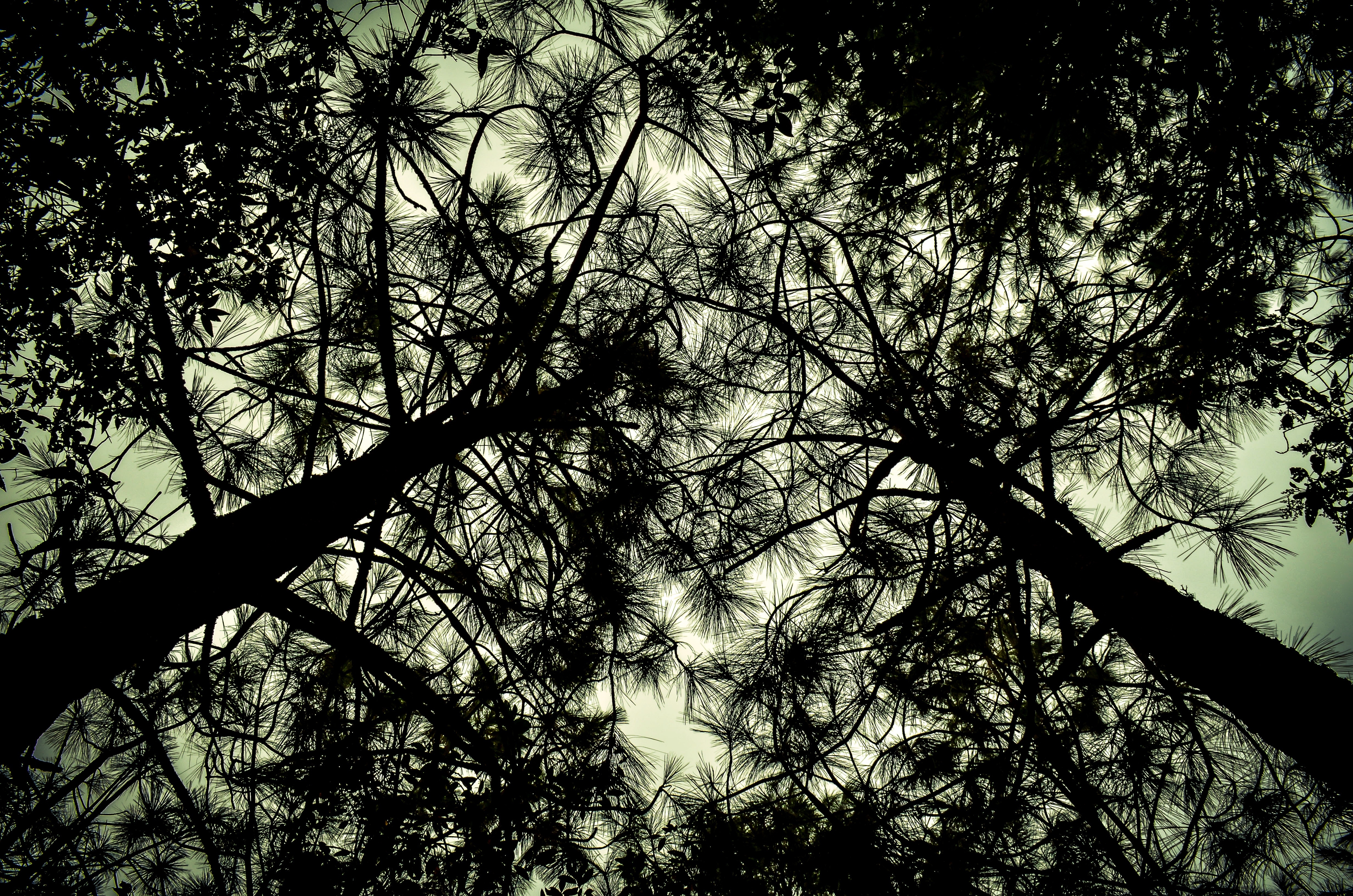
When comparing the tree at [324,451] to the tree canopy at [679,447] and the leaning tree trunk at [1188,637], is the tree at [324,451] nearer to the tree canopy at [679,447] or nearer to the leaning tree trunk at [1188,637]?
the tree canopy at [679,447]

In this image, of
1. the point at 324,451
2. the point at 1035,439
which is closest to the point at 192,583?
the point at 324,451

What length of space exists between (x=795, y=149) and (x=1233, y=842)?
2716 millimetres

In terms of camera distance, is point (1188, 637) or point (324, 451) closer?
point (1188, 637)

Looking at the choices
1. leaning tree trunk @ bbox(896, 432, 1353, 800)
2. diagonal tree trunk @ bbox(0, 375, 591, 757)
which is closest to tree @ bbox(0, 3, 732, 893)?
diagonal tree trunk @ bbox(0, 375, 591, 757)

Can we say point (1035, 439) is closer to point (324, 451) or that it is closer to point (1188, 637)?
point (1188, 637)

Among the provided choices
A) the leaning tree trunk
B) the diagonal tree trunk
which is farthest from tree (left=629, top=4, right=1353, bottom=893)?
the diagonal tree trunk

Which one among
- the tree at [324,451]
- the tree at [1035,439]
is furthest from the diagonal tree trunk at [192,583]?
the tree at [1035,439]

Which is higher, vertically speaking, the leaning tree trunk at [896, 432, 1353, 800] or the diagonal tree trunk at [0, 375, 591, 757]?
the diagonal tree trunk at [0, 375, 591, 757]

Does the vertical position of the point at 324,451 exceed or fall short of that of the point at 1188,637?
it exceeds it

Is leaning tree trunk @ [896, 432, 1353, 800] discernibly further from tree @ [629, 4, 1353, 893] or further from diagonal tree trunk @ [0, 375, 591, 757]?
diagonal tree trunk @ [0, 375, 591, 757]

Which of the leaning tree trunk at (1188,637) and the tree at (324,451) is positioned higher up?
the tree at (324,451)

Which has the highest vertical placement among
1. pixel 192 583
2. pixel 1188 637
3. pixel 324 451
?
pixel 324 451

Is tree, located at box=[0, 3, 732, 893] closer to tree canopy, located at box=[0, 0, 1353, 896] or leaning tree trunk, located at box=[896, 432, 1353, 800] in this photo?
tree canopy, located at box=[0, 0, 1353, 896]

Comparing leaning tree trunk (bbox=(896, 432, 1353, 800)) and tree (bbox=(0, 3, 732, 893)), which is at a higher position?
tree (bbox=(0, 3, 732, 893))
